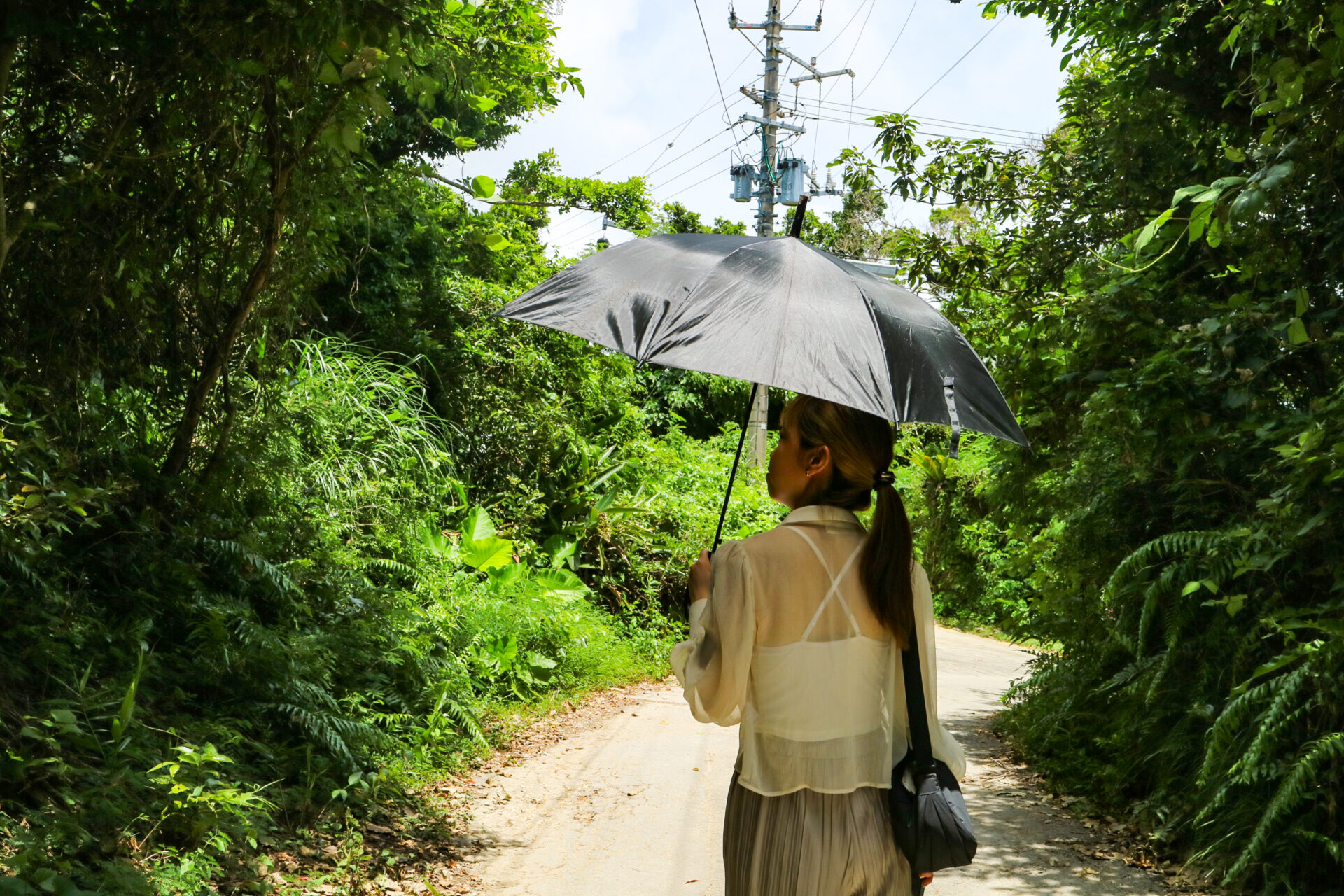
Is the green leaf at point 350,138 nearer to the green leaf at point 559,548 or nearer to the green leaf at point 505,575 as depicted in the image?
the green leaf at point 505,575

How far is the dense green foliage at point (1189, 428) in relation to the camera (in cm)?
470

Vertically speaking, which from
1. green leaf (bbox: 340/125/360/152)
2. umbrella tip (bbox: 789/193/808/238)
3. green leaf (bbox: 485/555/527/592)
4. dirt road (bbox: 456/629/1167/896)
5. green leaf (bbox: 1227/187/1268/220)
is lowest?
dirt road (bbox: 456/629/1167/896)

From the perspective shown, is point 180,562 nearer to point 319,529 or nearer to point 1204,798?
point 319,529

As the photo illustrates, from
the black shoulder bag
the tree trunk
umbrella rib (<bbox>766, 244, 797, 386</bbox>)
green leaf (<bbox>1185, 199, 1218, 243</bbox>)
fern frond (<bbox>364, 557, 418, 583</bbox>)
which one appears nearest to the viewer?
the black shoulder bag

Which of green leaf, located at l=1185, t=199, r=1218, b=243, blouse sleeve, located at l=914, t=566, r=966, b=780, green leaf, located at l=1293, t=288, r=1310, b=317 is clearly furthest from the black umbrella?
green leaf, located at l=1293, t=288, r=1310, b=317

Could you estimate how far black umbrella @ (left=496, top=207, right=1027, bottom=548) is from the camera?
2.72m

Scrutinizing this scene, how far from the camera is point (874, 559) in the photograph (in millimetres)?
2367

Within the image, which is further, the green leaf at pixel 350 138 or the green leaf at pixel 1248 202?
the green leaf at pixel 350 138

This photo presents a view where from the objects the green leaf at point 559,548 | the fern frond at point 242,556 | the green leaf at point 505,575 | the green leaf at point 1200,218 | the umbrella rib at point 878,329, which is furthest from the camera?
the green leaf at point 559,548

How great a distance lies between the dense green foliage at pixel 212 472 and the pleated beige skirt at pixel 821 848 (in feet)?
7.26

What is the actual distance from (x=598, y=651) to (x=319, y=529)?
3.98m

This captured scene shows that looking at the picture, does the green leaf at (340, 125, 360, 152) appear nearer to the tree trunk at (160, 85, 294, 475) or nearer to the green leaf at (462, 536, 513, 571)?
the tree trunk at (160, 85, 294, 475)

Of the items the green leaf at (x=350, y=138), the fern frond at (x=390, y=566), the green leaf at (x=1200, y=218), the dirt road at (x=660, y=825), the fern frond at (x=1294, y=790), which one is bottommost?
the dirt road at (x=660, y=825)

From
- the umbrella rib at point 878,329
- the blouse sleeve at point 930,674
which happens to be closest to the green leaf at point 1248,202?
the umbrella rib at point 878,329
